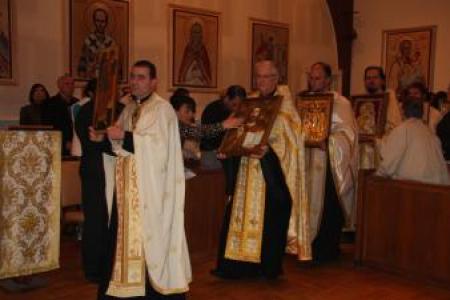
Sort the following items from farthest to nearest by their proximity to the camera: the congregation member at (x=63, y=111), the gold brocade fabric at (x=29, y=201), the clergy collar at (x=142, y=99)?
the congregation member at (x=63, y=111) < the gold brocade fabric at (x=29, y=201) < the clergy collar at (x=142, y=99)

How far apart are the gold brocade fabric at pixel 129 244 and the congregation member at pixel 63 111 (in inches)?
150

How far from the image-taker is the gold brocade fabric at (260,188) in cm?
471

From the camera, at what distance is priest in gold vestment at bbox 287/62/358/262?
5.55 metres

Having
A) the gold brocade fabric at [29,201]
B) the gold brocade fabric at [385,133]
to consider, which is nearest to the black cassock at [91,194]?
the gold brocade fabric at [29,201]

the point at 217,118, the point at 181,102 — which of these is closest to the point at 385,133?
the point at 217,118

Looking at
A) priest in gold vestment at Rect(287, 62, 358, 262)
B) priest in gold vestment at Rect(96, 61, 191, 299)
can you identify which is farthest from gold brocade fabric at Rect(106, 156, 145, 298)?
priest in gold vestment at Rect(287, 62, 358, 262)

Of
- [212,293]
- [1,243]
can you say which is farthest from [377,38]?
[1,243]

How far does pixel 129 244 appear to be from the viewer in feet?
12.0

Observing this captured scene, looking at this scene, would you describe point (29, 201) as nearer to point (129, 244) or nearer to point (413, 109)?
point (129, 244)

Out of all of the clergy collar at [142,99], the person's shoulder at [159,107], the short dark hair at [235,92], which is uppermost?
the short dark hair at [235,92]

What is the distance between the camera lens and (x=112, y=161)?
3986 millimetres

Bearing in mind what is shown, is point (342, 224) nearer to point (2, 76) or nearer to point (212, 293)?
point (212, 293)

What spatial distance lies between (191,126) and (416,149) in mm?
2111

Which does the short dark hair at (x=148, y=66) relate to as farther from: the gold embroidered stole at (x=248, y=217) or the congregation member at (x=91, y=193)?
the gold embroidered stole at (x=248, y=217)
